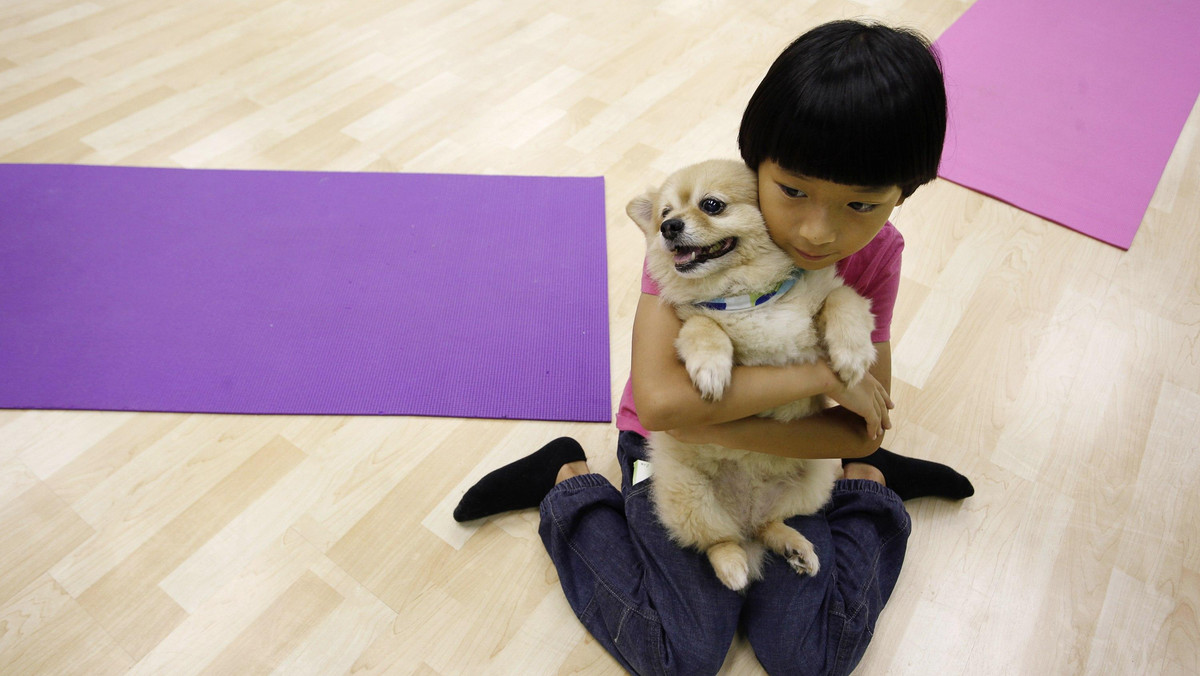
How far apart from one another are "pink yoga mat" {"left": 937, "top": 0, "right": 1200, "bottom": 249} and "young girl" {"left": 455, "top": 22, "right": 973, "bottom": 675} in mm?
1253

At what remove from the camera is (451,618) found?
1253 millimetres

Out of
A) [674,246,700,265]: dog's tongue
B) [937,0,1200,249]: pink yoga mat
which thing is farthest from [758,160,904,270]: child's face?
[937,0,1200,249]: pink yoga mat

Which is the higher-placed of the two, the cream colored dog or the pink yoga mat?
the cream colored dog

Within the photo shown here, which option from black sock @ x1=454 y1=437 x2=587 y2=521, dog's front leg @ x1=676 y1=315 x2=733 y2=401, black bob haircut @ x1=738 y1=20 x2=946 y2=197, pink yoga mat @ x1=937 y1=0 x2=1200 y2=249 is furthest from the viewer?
pink yoga mat @ x1=937 y1=0 x2=1200 y2=249

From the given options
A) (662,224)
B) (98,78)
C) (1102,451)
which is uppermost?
(662,224)

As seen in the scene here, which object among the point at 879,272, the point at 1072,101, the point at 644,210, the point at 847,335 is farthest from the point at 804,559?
the point at 1072,101

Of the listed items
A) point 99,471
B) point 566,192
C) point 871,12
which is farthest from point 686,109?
point 99,471

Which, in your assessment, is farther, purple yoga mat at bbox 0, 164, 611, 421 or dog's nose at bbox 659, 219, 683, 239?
purple yoga mat at bbox 0, 164, 611, 421

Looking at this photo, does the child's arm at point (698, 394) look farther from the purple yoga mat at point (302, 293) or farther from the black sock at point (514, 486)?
the purple yoga mat at point (302, 293)

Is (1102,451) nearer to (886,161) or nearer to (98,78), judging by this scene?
(886,161)

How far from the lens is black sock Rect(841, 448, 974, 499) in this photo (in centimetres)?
138

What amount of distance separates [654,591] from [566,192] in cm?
128

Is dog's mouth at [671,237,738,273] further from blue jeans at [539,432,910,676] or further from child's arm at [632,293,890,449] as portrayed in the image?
blue jeans at [539,432,910,676]

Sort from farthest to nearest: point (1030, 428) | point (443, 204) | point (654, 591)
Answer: point (443, 204), point (1030, 428), point (654, 591)
